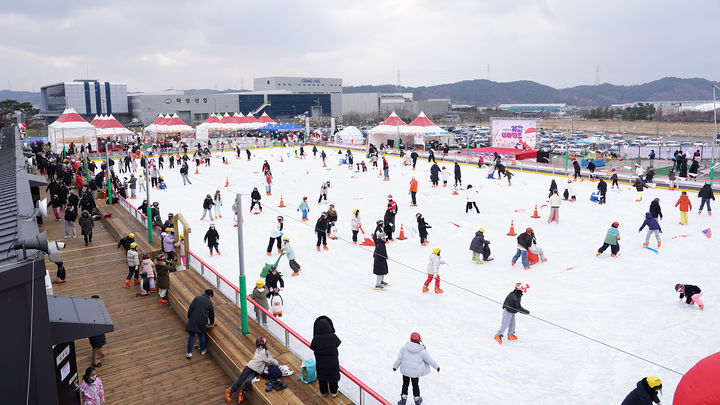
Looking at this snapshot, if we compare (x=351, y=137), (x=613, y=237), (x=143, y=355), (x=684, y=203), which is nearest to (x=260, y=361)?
(x=143, y=355)

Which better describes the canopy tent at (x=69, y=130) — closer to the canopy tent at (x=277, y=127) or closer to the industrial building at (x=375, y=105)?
the canopy tent at (x=277, y=127)

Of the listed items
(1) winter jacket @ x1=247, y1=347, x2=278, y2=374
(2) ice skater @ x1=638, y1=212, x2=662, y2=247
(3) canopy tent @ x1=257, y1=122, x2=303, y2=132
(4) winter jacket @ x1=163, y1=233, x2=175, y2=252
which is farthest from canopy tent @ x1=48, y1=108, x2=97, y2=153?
(2) ice skater @ x1=638, y1=212, x2=662, y2=247

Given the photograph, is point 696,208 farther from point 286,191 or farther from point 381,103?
point 381,103

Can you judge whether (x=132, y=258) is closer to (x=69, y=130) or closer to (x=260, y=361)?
(x=260, y=361)

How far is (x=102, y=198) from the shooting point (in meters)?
23.4

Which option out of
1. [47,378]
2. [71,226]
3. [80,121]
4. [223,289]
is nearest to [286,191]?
[71,226]

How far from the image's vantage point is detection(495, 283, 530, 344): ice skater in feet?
31.0

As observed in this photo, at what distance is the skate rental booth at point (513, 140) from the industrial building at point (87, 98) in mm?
91520

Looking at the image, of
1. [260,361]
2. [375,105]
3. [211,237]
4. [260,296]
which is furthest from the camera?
[375,105]

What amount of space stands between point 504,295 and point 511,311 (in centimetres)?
271

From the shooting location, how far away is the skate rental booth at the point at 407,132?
41219 millimetres

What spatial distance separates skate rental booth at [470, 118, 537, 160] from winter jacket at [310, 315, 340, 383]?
29336 mm

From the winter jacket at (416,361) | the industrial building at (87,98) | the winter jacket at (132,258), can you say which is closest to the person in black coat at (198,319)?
the winter jacket at (416,361)

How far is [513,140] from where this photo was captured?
37.4 metres
